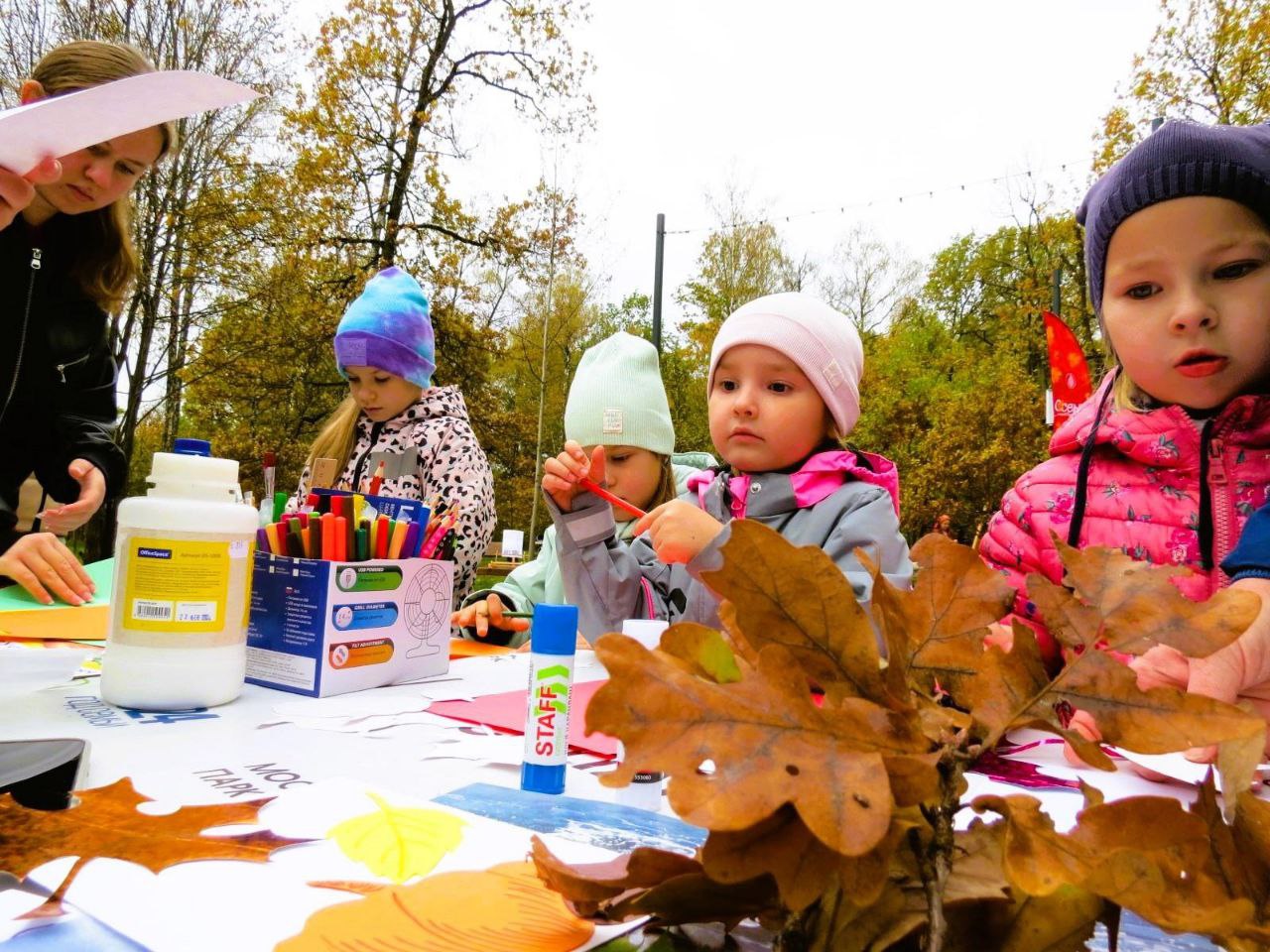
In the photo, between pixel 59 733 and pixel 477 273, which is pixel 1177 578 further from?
pixel 477 273

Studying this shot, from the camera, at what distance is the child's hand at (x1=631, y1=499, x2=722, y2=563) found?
1.21m

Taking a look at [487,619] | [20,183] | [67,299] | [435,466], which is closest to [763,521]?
[487,619]

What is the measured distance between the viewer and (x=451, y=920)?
1.42 ft

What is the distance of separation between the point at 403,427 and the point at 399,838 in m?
2.37

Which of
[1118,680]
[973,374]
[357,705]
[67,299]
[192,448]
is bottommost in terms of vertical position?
[357,705]

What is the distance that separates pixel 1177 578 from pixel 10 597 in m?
1.86

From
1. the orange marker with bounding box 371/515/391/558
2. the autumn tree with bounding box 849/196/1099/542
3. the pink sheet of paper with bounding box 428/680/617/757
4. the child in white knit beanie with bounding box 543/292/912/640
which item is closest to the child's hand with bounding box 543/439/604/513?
the child in white knit beanie with bounding box 543/292/912/640

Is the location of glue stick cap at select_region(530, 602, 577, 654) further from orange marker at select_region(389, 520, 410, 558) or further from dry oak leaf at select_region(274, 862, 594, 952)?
orange marker at select_region(389, 520, 410, 558)

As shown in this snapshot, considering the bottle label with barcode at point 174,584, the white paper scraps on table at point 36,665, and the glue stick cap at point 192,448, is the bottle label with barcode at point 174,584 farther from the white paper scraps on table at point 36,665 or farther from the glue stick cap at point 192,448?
the white paper scraps on table at point 36,665

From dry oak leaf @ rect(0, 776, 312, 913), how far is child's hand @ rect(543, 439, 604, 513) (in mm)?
904

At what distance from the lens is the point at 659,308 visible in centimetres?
867

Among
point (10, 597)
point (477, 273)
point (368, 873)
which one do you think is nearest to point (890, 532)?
point (368, 873)

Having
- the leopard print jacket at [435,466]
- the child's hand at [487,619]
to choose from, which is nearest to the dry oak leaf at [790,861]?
the child's hand at [487,619]

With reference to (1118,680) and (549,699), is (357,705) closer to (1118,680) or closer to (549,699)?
(549,699)
